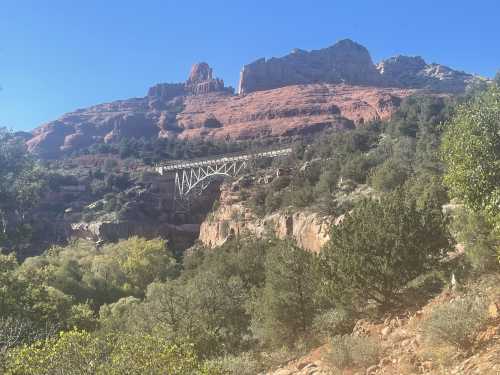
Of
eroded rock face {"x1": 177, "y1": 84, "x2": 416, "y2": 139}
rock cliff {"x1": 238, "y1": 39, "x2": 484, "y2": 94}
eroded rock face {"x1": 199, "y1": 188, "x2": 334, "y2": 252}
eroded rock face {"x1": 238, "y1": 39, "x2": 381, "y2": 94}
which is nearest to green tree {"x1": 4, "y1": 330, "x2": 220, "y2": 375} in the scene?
eroded rock face {"x1": 199, "y1": 188, "x2": 334, "y2": 252}

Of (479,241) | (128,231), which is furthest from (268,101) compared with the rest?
(479,241)

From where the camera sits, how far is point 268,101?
121188 mm

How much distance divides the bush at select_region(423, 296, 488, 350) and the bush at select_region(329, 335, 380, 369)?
3.97 feet

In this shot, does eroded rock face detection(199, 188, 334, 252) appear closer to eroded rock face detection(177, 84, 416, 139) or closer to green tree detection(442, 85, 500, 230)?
A: green tree detection(442, 85, 500, 230)

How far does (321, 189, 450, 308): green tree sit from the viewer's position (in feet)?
39.5

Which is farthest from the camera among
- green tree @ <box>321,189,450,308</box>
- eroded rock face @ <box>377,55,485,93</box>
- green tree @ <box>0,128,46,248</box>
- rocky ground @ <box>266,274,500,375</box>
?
eroded rock face @ <box>377,55,485,93</box>

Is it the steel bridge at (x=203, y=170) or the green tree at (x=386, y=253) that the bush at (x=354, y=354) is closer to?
the green tree at (x=386, y=253)

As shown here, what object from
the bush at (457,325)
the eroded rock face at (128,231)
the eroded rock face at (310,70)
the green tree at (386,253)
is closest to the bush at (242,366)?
the green tree at (386,253)

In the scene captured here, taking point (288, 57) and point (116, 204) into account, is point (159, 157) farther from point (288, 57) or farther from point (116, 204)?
point (288, 57)

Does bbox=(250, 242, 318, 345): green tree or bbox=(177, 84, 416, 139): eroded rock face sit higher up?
bbox=(177, 84, 416, 139): eroded rock face

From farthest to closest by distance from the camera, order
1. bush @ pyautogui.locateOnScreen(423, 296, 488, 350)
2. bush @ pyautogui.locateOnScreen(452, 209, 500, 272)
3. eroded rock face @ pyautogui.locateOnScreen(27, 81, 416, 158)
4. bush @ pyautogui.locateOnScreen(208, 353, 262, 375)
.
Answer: eroded rock face @ pyautogui.locateOnScreen(27, 81, 416, 158)
bush @ pyautogui.locateOnScreen(452, 209, 500, 272)
bush @ pyautogui.locateOnScreen(208, 353, 262, 375)
bush @ pyautogui.locateOnScreen(423, 296, 488, 350)

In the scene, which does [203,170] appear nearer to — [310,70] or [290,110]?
[290,110]

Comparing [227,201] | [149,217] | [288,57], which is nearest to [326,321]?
[227,201]

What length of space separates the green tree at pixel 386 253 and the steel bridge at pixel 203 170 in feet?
123
